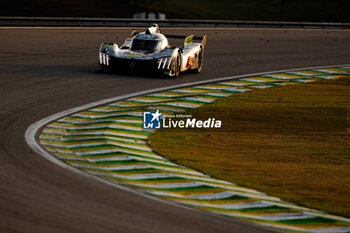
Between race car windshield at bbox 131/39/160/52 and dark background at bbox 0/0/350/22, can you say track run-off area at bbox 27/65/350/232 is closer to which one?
race car windshield at bbox 131/39/160/52

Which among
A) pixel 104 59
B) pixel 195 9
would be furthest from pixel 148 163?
pixel 195 9

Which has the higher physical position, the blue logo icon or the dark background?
the blue logo icon

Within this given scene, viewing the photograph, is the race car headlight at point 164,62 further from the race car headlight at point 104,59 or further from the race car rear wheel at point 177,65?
the race car headlight at point 104,59

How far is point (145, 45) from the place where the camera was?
21.4 metres

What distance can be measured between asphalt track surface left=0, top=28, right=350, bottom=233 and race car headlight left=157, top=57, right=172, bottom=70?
0.48 metres

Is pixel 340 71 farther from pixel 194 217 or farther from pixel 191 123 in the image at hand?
pixel 194 217

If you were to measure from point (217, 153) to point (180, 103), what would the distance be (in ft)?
14.6

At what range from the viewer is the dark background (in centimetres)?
6300

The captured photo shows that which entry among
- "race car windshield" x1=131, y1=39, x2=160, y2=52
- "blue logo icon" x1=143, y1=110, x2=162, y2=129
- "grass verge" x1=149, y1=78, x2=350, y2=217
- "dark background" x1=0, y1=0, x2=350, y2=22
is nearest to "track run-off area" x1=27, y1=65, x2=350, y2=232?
"blue logo icon" x1=143, y1=110, x2=162, y2=129

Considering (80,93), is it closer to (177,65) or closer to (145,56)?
(145,56)

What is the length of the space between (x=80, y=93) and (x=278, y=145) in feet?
20.8

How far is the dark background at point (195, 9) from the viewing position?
63.0 metres

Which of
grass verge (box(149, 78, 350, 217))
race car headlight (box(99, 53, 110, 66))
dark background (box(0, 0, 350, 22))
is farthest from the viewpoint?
dark background (box(0, 0, 350, 22))

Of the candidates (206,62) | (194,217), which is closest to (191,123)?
(194,217)
